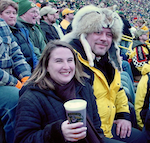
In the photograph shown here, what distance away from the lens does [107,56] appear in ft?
7.53

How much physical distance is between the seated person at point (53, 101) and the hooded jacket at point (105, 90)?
11.4 inches

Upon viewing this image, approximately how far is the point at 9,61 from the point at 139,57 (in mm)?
3851

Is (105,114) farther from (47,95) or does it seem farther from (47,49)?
(47,49)

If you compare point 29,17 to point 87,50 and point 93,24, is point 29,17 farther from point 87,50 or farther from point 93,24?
point 87,50

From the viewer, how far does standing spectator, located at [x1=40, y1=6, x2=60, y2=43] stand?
462 cm

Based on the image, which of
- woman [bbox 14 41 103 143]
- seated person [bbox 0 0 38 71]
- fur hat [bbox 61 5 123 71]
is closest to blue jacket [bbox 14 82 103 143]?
woman [bbox 14 41 103 143]

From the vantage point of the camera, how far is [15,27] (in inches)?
103

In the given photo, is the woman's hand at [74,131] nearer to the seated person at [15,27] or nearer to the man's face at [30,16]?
the seated person at [15,27]

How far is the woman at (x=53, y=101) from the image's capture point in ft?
3.47

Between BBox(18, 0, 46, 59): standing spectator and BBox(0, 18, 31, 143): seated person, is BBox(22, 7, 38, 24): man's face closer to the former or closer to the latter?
BBox(18, 0, 46, 59): standing spectator

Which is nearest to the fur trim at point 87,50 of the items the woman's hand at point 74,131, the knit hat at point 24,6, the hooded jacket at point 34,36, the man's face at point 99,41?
the man's face at point 99,41

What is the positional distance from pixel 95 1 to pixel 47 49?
24.9 metres

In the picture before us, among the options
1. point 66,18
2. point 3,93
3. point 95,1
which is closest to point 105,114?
point 3,93

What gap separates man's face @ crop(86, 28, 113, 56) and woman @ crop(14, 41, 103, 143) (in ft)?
1.94
